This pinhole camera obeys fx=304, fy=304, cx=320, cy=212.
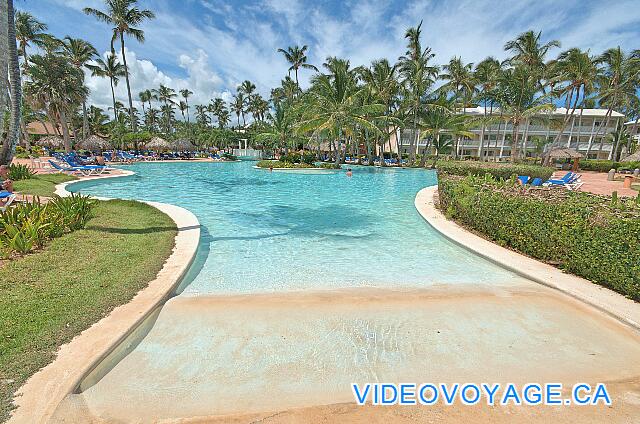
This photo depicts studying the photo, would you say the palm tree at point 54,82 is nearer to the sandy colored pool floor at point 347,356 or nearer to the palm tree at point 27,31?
the palm tree at point 27,31

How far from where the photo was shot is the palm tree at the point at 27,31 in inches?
1270

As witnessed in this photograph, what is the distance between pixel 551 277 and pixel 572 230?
93 cm

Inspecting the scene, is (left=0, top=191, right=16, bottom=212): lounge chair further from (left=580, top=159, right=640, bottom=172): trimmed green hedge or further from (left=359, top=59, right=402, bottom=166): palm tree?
(left=580, top=159, right=640, bottom=172): trimmed green hedge

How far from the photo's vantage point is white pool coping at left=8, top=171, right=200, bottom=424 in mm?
2404

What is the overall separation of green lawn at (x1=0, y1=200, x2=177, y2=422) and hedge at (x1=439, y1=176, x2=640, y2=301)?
720 cm

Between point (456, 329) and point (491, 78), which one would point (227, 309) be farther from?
point (491, 78)

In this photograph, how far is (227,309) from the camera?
4.41 metres

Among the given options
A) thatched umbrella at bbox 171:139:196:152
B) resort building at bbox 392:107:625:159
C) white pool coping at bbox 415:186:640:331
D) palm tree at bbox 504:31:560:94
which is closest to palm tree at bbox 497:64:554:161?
palm tree at bbox 504:31:560:94

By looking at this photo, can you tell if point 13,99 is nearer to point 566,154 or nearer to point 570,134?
point 566,154

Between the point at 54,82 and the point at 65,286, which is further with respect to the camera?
the point at 54,82

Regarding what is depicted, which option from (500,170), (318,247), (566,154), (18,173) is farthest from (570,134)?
(18,173)

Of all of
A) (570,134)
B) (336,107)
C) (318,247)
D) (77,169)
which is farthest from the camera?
(570,134)

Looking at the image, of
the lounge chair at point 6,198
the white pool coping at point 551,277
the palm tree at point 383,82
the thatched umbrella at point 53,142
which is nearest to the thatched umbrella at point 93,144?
the thatched umbrella at point 53,142

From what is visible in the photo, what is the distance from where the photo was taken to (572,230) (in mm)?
5387
